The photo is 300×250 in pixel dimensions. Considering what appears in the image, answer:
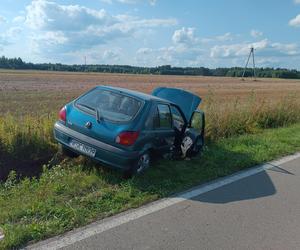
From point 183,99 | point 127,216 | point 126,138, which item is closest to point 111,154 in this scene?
point 126,138

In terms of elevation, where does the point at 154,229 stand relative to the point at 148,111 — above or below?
below

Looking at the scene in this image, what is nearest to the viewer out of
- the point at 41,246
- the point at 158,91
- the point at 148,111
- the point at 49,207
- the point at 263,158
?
the point at 41,246

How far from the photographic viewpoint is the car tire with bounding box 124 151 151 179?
5.93 m

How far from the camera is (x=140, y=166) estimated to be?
619 centimetres

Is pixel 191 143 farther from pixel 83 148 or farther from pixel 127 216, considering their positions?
pixel 127 216

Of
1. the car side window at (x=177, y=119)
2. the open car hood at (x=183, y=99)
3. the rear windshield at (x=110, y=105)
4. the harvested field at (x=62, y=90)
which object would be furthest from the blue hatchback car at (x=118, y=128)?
the harvested field at (x=62, y=90)

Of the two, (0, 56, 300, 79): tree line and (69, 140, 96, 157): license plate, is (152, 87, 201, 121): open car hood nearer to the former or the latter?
(69, 140, 96, 157): license plate

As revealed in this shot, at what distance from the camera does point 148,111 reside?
20.6ft

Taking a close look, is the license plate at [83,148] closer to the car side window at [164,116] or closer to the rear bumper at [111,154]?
the rear bumper at [111,154]

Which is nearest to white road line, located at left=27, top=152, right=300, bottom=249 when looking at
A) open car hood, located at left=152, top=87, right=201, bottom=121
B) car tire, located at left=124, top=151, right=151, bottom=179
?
car tire, located at left=124, top=151, right=151, bottom=179

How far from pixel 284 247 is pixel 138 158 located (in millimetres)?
2704

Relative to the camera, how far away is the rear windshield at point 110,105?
612 centimetres

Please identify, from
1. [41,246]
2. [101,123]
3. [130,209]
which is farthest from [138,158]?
[41,246]

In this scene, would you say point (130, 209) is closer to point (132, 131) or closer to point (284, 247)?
point (132, 131)
